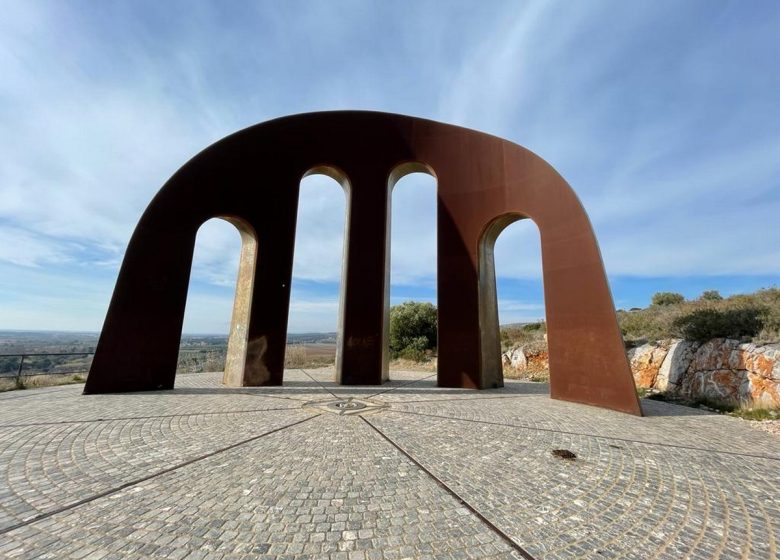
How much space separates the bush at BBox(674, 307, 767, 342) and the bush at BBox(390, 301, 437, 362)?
11288 millimetres

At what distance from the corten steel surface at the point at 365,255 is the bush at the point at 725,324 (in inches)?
155

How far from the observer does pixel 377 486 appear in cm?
319

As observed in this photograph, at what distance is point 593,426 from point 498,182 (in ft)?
22.2

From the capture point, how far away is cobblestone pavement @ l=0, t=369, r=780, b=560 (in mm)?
2357

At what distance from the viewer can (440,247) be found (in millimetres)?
9945

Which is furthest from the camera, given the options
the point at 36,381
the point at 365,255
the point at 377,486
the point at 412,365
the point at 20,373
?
the point at 412,365

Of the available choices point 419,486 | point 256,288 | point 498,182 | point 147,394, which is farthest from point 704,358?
point 147,394

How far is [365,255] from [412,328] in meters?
9.96

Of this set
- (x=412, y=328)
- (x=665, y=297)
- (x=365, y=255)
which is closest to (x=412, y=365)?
(x=412, y=328)

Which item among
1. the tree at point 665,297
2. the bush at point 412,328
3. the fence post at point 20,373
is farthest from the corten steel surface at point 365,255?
the tree at point 665,297

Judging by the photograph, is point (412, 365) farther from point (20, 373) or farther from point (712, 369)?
point (20, 373)

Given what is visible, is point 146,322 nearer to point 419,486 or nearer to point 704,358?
point 419,486

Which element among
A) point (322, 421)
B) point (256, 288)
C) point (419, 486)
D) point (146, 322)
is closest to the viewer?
point (419, 486)

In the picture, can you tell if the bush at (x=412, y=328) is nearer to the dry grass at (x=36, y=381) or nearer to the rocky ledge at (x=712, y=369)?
the rocky ledge at (x=712, y=369)
